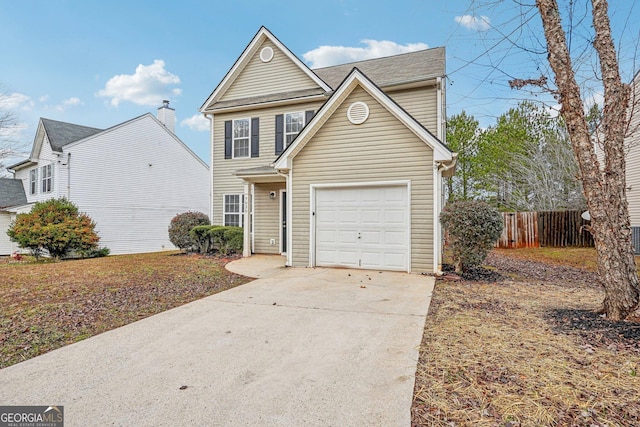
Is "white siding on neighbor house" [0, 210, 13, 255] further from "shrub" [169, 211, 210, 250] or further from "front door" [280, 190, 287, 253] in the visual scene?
"front door" [280, 190, 287, 253]

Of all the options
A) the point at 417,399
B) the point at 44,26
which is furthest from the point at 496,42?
the point at 44,26

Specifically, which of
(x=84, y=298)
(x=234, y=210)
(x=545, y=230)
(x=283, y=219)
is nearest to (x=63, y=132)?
(x=234, y=210)

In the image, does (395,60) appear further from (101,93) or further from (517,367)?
(101,93)

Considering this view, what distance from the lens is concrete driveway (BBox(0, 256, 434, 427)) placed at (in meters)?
2.44

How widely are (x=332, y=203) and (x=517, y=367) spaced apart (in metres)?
6.49

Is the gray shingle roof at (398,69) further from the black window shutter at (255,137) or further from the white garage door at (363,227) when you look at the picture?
the white garage door at (363,227)

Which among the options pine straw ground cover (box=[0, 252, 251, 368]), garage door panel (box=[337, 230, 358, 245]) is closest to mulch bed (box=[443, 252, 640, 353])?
garage door panel (box=[337, 230, 358, 245])

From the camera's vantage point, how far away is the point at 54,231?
43.1 ft

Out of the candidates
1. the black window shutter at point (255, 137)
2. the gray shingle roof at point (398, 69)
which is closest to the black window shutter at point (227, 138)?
the black window shutter at point (255, 137)

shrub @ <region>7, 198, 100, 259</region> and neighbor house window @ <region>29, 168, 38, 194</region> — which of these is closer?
shrub @ <region>7, 198, 100, 259</region>

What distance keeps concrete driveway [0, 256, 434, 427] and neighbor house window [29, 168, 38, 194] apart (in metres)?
20.8

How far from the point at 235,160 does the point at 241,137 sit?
98 cm

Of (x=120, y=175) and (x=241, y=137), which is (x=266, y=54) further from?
(x=120, y=175)

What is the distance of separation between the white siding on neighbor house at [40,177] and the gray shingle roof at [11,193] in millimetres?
326
